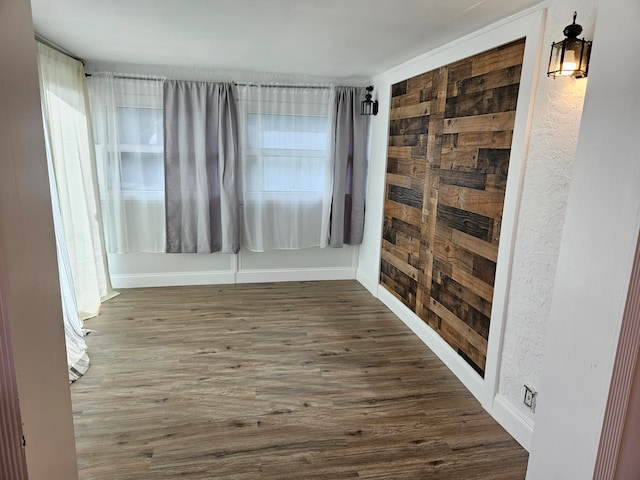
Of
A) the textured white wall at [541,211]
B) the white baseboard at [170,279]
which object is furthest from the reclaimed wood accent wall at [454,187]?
the white baseboard at [170,279]

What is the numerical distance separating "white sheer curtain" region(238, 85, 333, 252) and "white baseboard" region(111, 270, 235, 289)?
0.47 metres

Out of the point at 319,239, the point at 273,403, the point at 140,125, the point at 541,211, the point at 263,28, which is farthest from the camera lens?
the point at 319,239

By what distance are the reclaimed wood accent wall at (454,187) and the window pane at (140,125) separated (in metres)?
2.31

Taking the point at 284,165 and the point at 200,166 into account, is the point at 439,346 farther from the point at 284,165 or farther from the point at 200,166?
the point at 200,166

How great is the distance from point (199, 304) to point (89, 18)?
2.53 m

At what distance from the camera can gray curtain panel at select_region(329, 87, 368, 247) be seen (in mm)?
4461

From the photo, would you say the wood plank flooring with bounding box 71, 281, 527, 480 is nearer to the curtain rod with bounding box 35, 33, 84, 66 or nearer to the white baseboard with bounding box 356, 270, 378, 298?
A: the white baseboard with bounding box 356, 270, 378, 298

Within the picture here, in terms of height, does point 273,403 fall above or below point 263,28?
below

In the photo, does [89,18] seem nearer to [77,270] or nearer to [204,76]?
[204,76]

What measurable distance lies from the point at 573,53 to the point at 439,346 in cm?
212

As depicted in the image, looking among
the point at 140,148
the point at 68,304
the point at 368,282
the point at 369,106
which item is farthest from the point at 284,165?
the point at 68,304

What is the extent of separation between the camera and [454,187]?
2.93m

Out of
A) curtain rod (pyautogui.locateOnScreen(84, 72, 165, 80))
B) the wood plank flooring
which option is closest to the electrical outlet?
the wood plank flooring

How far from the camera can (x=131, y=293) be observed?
14.4 feet
